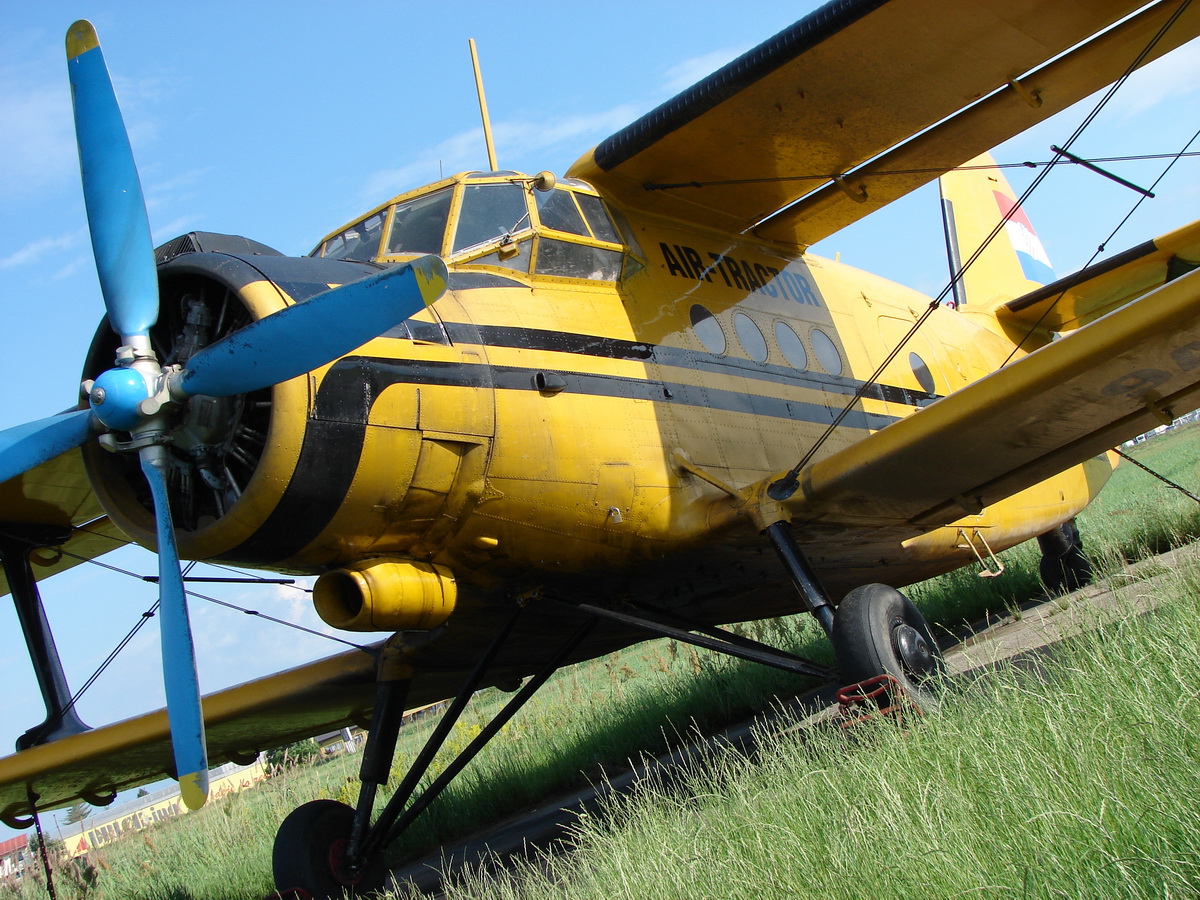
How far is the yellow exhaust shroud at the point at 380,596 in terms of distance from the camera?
4.86m

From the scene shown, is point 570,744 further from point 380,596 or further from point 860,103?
point 860,103

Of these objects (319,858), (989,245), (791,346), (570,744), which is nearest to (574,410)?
(791,346)

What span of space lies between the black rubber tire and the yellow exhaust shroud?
26.5 feet

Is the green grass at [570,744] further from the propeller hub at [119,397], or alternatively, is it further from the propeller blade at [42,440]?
the propeller hub at [119,397]

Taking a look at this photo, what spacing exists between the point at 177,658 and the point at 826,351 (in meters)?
5.19

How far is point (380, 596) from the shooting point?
192 inches

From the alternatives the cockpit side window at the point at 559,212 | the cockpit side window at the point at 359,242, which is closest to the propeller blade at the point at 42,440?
the cockpit side window at the point at 359,242

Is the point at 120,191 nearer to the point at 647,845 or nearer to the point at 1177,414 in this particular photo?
the point at 647,845

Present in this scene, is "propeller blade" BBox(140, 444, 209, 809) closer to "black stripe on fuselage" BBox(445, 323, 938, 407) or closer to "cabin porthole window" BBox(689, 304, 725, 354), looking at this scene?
"black stripe on fuselage" BBox(445, 323, 938, 407)

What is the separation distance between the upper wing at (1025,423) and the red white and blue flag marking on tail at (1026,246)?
713cm

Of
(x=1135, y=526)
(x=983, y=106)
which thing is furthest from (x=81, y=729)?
(x=1135, y=526)

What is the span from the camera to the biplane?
468cm

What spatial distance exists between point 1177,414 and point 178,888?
8988 millimetres

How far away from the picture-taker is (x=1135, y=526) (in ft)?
41.0
